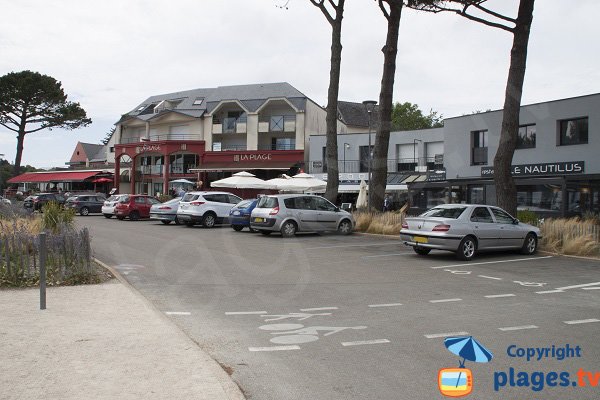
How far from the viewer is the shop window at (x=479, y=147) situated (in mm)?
34031

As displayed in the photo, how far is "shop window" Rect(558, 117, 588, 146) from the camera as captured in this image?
28625 millimetres

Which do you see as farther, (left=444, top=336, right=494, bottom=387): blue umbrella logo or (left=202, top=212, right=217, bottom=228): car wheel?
(left=202, top=212, right=217, bottom=228): car wheel

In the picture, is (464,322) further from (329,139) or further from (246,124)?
(246,124)

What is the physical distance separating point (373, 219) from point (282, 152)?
28182 mm

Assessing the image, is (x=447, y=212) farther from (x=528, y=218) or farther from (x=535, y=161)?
(x=535, y=161)

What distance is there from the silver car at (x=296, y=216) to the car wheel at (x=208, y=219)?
4.66 metres

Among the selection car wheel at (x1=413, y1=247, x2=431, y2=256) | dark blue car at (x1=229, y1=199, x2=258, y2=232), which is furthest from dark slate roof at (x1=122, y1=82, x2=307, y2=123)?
car wheel at (x1=413, y1=247, x2=431, y2=256)

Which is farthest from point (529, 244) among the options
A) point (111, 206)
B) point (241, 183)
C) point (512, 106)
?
point (111, 206)

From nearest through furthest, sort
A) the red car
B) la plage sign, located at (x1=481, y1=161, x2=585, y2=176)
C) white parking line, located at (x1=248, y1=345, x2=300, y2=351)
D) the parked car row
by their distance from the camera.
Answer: white parking line, located at (x1=248, y1=345, x2=300, y2=351)
the parked car row
la plage sign, located at (x1=481, y1=161, x2=585, y2=176)
the red car

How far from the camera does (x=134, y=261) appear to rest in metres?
13.2

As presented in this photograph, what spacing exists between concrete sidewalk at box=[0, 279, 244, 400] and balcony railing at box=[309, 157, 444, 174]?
35.2 m

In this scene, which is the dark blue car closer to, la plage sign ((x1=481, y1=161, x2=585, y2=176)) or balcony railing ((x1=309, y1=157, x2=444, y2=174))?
la plage sign ((x1=481, y1=161, x2=585, y2=176))

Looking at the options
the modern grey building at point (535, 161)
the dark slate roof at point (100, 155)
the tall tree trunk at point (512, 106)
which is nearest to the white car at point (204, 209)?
A: the tall tree trunk at point (512, 106)

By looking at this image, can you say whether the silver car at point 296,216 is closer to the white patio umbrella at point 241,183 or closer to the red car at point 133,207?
the white patio umbrella at point 241,183
